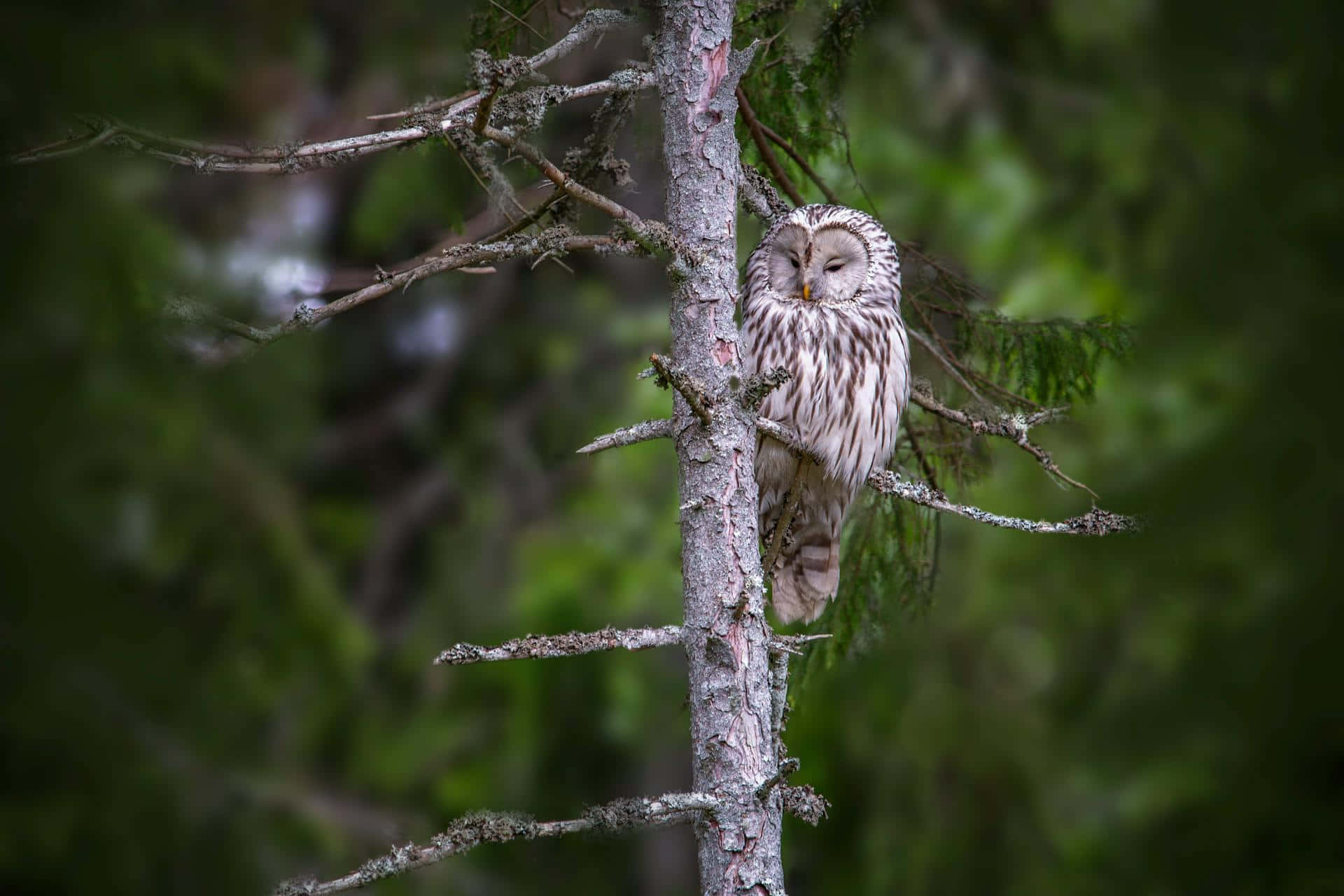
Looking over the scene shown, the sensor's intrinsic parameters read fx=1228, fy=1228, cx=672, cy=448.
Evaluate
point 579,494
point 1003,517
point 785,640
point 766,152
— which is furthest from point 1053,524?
point 579,494

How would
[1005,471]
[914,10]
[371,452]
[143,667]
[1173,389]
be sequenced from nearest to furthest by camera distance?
[143,667] < [1173,389] < [1005,471] < [914,10] < [371,452]

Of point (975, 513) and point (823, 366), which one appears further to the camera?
point (823, 366)

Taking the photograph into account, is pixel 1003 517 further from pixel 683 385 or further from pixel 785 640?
pixel 683 385

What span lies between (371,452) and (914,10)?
454 centimetres

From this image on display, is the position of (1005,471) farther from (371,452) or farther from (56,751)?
(371,452)

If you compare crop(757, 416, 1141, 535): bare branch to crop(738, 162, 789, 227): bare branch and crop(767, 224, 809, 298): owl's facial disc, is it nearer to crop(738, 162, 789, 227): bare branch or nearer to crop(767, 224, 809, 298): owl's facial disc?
crop(738, 162, 789, 227): bare branch

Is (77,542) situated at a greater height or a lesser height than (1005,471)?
lesser

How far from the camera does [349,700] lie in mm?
5988

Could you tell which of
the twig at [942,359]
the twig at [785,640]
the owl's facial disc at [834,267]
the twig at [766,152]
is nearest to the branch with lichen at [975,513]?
the twig at [785,640]

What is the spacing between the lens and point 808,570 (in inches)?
131

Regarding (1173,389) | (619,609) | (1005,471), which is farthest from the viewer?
(619,609)

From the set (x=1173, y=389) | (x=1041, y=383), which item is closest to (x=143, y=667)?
(x=1041, y=383)

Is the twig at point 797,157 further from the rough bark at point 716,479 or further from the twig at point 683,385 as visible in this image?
the twig at point 683,385

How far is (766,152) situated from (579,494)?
4253 millimetres
